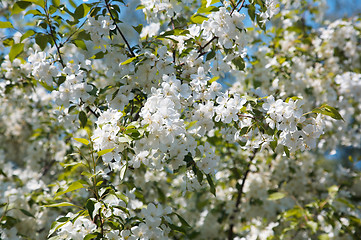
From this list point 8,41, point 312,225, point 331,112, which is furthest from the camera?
point 312,225

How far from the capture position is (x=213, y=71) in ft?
6.64

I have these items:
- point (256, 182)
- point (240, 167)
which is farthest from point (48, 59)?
point (256, 182)

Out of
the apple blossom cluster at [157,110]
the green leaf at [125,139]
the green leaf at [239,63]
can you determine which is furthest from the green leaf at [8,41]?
the green leaf at [239,63]

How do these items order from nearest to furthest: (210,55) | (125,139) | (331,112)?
(125,139), (331,112), (210,55)

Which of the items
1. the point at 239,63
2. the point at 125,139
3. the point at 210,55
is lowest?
the point at 125,139

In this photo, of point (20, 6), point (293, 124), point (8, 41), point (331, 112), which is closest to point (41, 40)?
point (20, 6)

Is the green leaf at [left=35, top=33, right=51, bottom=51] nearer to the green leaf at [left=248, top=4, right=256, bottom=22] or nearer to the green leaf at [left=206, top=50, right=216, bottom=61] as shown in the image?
the green leaf at [left=206, top=50, right=216, bottom=61]

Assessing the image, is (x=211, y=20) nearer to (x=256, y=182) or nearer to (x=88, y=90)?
(x=88, y=90)

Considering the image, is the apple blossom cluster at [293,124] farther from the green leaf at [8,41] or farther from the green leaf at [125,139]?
the green leaf at [8,41]

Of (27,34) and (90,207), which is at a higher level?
(27,34)

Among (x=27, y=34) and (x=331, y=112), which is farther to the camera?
(x=27, y=34)

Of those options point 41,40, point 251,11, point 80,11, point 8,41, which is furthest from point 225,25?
point 8,41

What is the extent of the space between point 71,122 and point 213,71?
3.17ft

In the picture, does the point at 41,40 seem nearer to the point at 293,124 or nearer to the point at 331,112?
the point at 293,124
